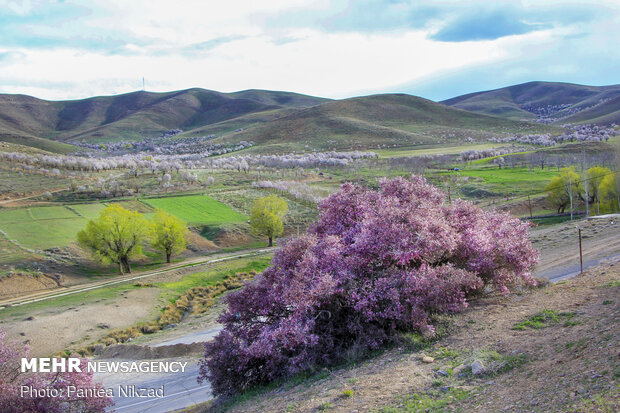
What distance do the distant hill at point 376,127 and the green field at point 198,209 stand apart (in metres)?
74.7

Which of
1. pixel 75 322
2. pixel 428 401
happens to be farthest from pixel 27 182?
pixel 428 401

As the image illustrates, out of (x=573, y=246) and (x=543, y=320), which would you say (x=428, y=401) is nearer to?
(x=543, y=320)

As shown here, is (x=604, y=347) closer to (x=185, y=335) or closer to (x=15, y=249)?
(x=185, y=335)

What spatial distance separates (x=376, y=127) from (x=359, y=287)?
15751 centimetres

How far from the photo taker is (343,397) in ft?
26.3

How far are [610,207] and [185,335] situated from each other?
51873mm

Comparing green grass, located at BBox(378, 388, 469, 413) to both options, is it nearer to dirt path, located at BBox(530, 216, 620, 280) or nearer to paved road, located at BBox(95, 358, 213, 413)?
paved road, located at BBox(95, 358, 213, 413)

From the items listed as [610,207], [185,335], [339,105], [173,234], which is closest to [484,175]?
[610,207]

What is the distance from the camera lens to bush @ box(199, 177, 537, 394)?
9.98 meters

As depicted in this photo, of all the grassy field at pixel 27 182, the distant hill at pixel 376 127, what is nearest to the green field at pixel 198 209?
the grassy field at pixel 27 182

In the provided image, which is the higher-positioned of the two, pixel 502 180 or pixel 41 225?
pixel 502 180

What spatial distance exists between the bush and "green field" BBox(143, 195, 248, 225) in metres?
A: 52.1

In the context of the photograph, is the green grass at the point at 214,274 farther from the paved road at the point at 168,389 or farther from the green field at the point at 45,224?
the paved road at the point at 168,389

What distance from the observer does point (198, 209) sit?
68.4 meters
